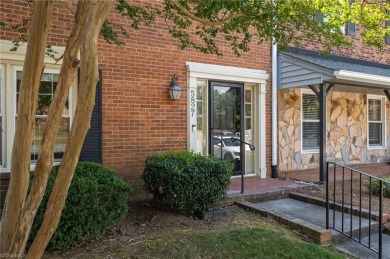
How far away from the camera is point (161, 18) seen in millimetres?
6734

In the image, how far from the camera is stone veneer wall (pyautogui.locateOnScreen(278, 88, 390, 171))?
8.95m

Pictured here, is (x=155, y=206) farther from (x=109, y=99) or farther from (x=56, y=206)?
(x=56, y=206)

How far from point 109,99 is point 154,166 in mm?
1603

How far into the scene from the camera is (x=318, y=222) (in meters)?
5.26

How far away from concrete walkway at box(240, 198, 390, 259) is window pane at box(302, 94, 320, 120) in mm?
3690

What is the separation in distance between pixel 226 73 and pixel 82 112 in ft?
18.0

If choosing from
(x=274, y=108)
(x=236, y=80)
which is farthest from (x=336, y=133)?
(x=236, y=80)

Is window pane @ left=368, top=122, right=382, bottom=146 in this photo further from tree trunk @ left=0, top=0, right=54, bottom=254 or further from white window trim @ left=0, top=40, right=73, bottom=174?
tree trunk @ left=0, top=0, right=54, bottom=254

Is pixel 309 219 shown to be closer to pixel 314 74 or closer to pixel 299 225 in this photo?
pixel 299 225

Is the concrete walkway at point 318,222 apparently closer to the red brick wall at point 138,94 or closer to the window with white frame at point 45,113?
the red brick wall at point 138,94

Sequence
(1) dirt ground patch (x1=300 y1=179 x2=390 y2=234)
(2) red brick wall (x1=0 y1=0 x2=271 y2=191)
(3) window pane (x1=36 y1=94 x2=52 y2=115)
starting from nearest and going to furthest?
(3) window pane (x1=36 y1=94 x2=52 y2=115)
(1) dirt ground patch (x1=300 y1=179 x2=390 y2=234)
(2) red brick wall (x1=0 y1=0 x2=271 y2=191)

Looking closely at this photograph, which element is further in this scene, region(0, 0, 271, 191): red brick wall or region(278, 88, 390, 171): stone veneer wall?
region(278, 88, 390, 171): stone veneer wall

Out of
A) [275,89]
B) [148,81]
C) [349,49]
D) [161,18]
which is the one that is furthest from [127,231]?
[349,49]

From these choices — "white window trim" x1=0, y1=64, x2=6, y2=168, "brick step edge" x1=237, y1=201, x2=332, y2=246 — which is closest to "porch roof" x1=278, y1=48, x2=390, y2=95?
"brick step edge" x1=237, y1=201, x2=332, y2=246
